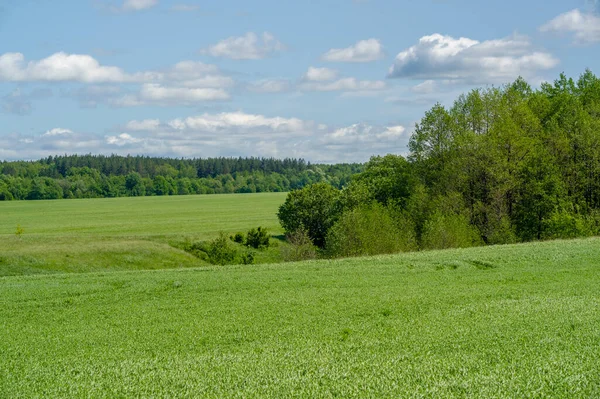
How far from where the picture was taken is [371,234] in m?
57.4

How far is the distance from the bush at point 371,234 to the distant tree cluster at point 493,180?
0.10 meters

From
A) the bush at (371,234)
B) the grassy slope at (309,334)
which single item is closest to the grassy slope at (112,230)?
the bush at (371,234)

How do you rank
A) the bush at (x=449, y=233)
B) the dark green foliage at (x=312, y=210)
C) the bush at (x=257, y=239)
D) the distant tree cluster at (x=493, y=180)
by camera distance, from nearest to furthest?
1. the bush at (x=449, y=233)
2. the distant tree cluster at (x=493, y=180)
3. the bush at (x=257, y=239)
4. the dark green foliage at (x=312, y=210)

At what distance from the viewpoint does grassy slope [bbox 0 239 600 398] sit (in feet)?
40.3

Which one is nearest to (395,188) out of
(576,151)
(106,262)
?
(576,151)

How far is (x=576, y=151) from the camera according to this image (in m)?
59.2

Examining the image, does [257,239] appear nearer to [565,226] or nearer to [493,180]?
[493,180]

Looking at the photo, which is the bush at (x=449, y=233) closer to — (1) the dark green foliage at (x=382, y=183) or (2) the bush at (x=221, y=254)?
(1) the dark green foliage at (x=382, y=183)

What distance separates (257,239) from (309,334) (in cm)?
7028

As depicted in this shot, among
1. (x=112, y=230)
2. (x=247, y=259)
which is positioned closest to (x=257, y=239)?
(x=247, y=259)

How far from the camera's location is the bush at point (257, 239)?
8619 cm

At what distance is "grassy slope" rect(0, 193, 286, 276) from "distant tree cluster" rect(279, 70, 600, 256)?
22.5m

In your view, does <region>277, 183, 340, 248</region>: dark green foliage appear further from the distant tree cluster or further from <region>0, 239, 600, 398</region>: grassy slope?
<region>0, 239, 600, 398</region>: grassy slope

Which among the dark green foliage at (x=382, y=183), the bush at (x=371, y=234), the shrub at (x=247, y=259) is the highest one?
the dark green foliage at (x=382, y=183)
